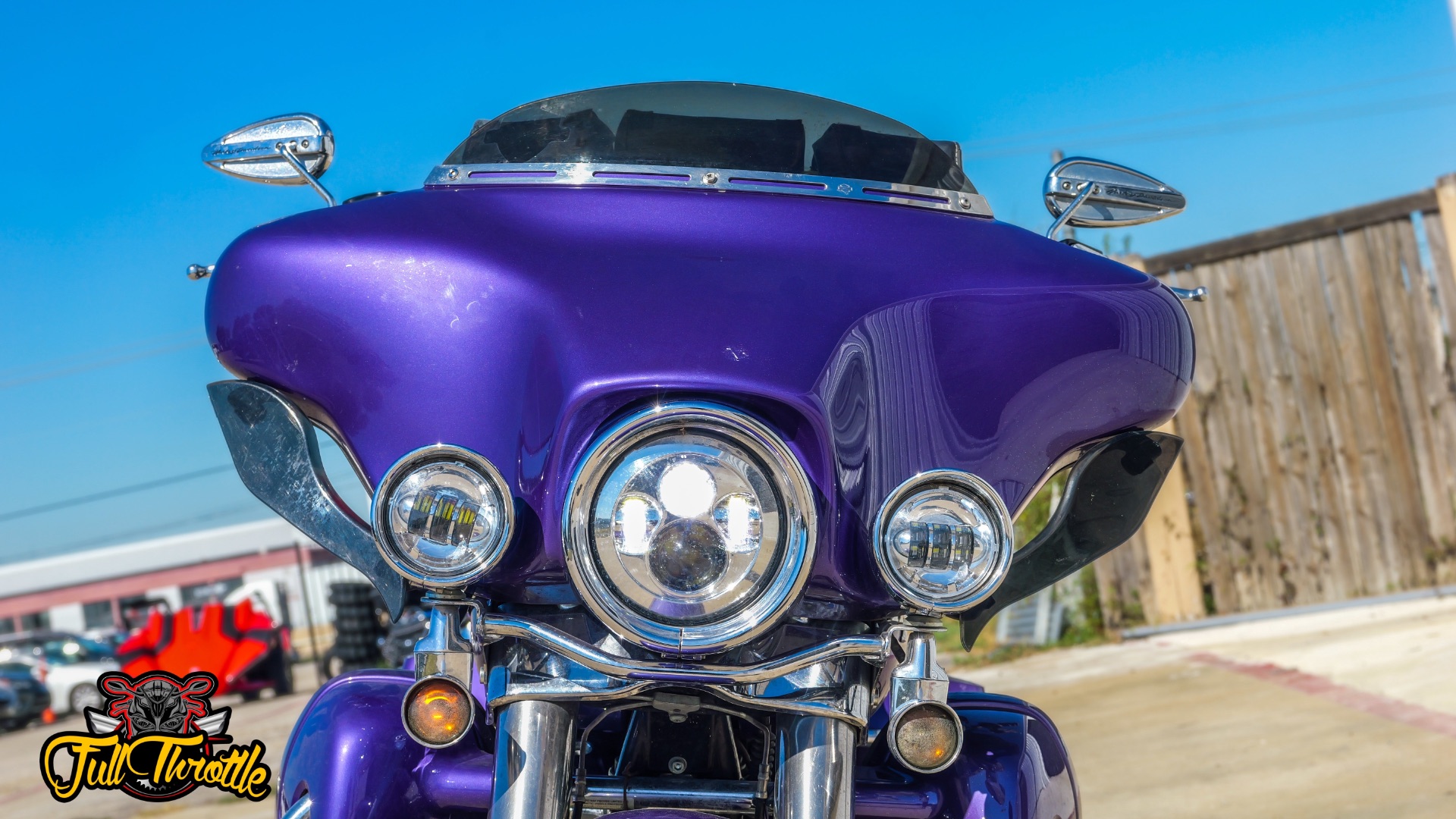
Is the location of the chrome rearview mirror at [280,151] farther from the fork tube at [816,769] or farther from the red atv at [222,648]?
the red atv at [222,648]


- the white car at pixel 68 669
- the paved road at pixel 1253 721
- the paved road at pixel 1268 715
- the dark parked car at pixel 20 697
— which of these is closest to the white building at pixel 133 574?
the white car at pixel 68 669

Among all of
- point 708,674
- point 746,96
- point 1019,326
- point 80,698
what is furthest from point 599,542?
point 80,698

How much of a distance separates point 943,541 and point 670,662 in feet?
1.16

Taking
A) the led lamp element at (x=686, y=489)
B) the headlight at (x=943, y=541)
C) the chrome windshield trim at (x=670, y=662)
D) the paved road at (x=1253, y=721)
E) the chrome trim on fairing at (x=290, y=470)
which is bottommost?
the paved road at (x=1253, y=721)

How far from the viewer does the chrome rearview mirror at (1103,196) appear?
2156 mm

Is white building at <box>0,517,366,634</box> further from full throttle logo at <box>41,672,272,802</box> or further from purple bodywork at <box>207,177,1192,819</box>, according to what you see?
purple bodywork at <box>207,177,1192,819</box>

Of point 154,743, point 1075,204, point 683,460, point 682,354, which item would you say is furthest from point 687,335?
point 154,743

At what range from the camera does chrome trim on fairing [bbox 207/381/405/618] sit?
1.71 meters

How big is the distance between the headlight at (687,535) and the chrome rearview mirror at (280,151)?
964mm

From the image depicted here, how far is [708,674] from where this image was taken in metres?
1.38

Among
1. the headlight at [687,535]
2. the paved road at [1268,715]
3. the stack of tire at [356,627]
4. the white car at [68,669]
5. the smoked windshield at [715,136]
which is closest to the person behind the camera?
the headlight at [687,535]

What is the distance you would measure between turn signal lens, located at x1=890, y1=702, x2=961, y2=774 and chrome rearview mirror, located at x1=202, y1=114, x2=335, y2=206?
1.28 m

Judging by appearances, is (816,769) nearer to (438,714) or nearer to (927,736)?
(927,736)

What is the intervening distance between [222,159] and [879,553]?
136 cm
